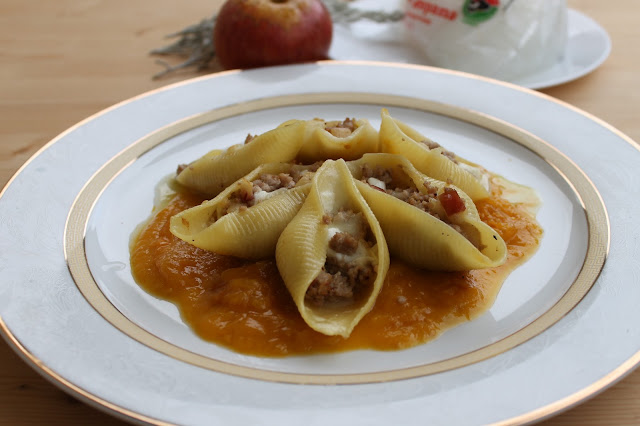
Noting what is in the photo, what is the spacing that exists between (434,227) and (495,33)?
2.57 m

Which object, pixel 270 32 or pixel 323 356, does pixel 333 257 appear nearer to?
pixel 323 356

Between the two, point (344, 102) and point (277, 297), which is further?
point (344, 102)

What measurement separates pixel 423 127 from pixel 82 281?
2.31 m

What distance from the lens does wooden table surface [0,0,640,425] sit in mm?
2617

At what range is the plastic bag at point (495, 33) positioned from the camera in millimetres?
4945

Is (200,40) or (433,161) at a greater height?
(433,161)

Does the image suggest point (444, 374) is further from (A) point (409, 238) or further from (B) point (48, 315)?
(B) point (48, 315)

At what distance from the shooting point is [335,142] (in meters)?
3.54

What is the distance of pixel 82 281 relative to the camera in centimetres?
287

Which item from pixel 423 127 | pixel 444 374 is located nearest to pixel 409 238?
pixel 444 374

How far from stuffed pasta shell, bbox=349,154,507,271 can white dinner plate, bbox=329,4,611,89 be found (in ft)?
7.52

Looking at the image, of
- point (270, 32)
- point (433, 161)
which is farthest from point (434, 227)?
point (270, 32)

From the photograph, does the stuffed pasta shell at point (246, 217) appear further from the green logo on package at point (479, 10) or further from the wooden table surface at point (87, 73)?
the green logo on package at point (479, 10)

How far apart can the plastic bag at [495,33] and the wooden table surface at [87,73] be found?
1.08 feet
